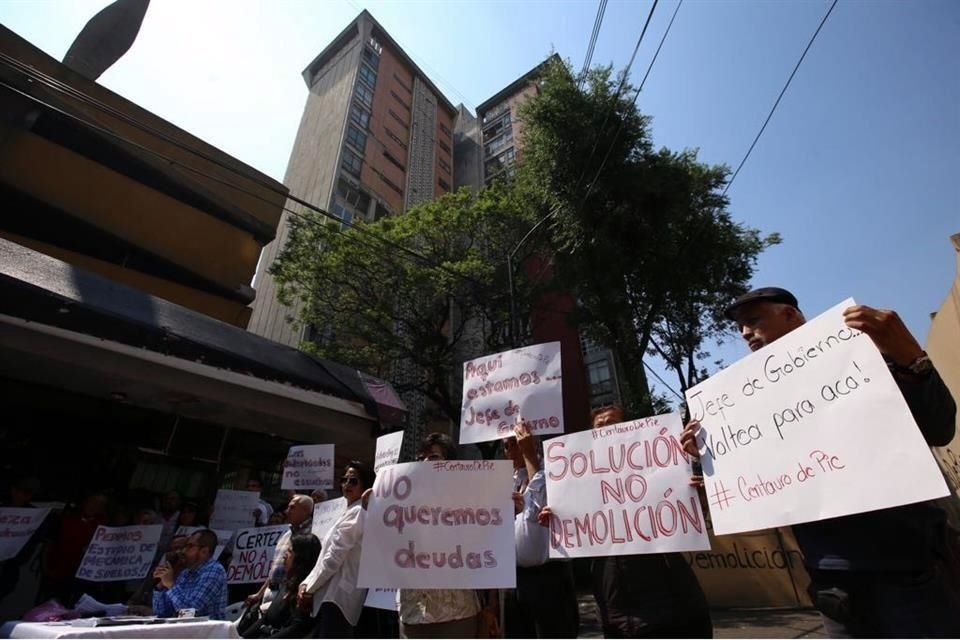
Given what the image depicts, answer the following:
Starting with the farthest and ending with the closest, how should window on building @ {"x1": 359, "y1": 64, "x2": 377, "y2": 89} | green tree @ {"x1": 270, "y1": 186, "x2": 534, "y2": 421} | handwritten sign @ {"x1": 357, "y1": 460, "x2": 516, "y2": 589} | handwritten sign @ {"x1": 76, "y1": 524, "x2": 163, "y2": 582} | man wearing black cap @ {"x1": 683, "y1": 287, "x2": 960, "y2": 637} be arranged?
window on building @ {"x1": 359, "y1": 64, "x2": 377, "y2": 89} → green tree @ {"x1": 270, "y1": 186, "x2": 534, "y2": 421} → handwritten sign @ {"x1": 76, "y1": 524, "x2": 163, "y2": 582} → handwritten sign @ {"x1": 357, "y1": 460, "x2": 516, "y2": 589} → man wearing black cap @ {"x1": 683, "y1": 287, "x2": 960, "y2": 637}

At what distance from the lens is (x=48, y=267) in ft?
18.7

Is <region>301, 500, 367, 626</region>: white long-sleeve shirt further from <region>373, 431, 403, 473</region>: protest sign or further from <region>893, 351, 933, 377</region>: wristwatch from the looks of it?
<region>893, 351, 933, 377</region>: wristwatch

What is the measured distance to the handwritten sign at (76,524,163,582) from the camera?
4785 mm

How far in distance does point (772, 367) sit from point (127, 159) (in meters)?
13.5

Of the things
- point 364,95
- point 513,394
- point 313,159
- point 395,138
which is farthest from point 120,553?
point 364,95

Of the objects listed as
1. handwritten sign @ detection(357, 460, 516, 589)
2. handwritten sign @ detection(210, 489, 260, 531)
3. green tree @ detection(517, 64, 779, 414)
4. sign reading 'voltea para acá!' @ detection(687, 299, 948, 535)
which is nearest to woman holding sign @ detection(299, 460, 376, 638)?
handwritten sign @ detection(357, 460, 516, 589)

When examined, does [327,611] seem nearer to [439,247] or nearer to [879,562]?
[879,562]

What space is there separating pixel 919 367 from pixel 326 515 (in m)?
4.05

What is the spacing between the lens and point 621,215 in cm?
1166

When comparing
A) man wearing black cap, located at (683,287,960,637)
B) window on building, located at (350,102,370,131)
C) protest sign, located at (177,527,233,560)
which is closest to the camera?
man wearing black cap, located at (683,287,960,637)

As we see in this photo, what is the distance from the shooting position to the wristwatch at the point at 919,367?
142 centimetres

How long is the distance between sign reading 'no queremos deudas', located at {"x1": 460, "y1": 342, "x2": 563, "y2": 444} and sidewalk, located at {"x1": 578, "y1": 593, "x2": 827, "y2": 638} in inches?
209

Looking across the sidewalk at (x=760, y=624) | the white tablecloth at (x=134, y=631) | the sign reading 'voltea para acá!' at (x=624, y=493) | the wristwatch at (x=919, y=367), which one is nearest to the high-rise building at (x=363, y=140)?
the sidewalk at (x=760, y=624)

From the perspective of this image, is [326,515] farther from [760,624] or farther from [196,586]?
[760,624]
